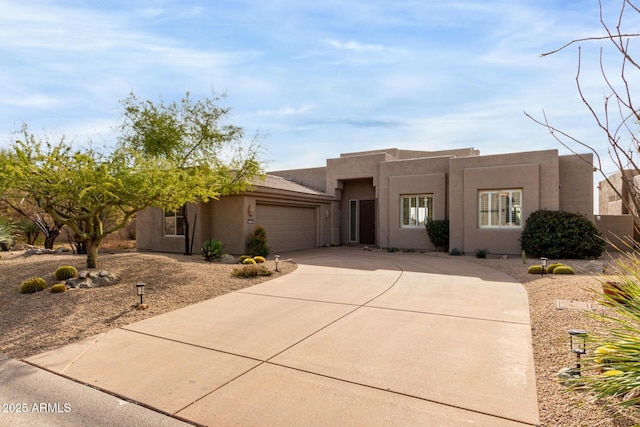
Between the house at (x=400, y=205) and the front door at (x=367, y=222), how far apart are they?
5 centimetres

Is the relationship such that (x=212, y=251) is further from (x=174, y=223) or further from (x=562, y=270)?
(x=562, y=270)

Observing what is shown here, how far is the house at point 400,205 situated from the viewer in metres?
14.4

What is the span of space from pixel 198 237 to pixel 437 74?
10.9 metres

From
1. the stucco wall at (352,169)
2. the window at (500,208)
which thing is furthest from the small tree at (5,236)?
the window at (500,208)

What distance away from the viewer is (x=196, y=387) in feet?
12.9

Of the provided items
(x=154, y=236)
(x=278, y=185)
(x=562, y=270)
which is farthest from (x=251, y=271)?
(x=154, y=236)

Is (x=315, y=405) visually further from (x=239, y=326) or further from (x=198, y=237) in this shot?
(x=198, y=237)

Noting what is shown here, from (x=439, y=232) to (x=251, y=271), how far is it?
9.31 m

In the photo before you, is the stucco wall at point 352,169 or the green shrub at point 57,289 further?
the stucco wall at point 352,169

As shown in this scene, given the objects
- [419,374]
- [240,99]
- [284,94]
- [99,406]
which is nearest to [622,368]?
[419,374]

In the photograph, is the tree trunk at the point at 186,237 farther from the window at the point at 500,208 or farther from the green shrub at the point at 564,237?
the green shrub at the point at 564,237

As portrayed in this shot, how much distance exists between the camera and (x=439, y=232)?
1603 cm

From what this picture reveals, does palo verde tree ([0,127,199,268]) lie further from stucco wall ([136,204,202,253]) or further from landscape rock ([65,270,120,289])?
stucco wall ([136,204,202,253])

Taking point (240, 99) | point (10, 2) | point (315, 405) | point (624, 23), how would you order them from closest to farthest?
point (624, 23)
point (315, 405)
point (10, 2)
point (240, 99)
